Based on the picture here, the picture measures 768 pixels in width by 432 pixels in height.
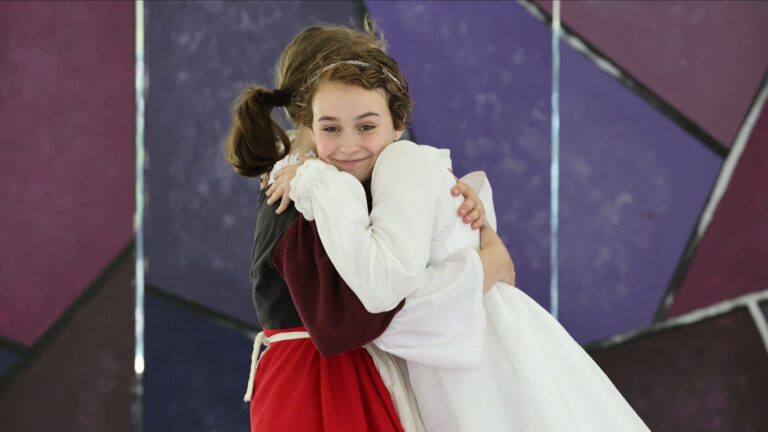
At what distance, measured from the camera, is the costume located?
4.38ft

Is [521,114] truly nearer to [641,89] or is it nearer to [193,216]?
[641,89]

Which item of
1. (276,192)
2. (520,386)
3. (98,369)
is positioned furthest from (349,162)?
(98,369)

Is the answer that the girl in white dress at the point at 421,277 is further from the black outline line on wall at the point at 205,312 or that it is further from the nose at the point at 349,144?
the black outline line on wall at the point at 205,312

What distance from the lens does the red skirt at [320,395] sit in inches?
54.1

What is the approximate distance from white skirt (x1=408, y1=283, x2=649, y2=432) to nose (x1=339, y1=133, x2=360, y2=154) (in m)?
0.37

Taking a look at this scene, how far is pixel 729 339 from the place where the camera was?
8.30ft

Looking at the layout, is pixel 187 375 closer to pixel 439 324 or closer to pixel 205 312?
pixel 205 312

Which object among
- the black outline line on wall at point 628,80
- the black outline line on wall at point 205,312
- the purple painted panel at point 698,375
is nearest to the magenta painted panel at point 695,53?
the black outline line on wall at point 628,80

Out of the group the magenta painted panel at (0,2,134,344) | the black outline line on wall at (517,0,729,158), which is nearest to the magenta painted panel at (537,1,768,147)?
the black outline line on wall at (517,0,729,158)

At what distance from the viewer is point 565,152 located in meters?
2.59

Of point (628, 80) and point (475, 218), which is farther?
point (628, 80)

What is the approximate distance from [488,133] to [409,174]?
4.07ft

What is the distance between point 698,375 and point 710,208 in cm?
53

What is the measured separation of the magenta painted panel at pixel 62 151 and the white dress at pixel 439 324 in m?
1.38
